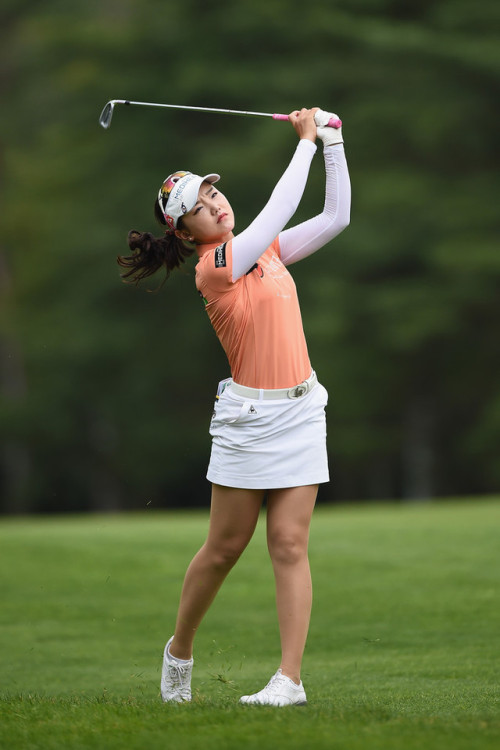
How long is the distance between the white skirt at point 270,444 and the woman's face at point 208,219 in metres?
0.60

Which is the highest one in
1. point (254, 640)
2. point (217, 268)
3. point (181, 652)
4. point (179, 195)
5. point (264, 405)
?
point (179, 195)

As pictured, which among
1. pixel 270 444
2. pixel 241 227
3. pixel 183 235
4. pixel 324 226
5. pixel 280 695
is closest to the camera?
pixel 280 695

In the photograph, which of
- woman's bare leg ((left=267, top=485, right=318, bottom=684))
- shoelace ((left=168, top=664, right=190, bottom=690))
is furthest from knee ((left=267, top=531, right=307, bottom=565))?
shoelace ((left=168, top=664, right=190, bottom=690))

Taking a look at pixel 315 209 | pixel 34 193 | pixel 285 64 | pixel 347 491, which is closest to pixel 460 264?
pixel 315 209

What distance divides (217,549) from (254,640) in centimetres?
252

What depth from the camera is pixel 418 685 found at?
5.20m

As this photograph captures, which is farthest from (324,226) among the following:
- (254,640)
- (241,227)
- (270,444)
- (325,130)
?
(241,227)

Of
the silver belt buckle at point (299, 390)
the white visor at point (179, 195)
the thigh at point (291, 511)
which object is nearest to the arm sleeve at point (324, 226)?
the white visor at point (179, 195)

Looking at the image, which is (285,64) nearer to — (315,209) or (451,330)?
(315,209)

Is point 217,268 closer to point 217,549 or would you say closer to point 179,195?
point 179,195

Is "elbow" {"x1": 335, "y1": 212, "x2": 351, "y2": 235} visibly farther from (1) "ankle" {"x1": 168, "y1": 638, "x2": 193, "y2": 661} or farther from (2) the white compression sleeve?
(1) "ankle" {"x1": 168, "y1": 638, "x2": 193, "y2": 661}

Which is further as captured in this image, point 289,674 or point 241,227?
point 241,227

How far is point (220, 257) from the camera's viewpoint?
418cm

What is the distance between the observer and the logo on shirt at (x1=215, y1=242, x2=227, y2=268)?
13.7 ft
